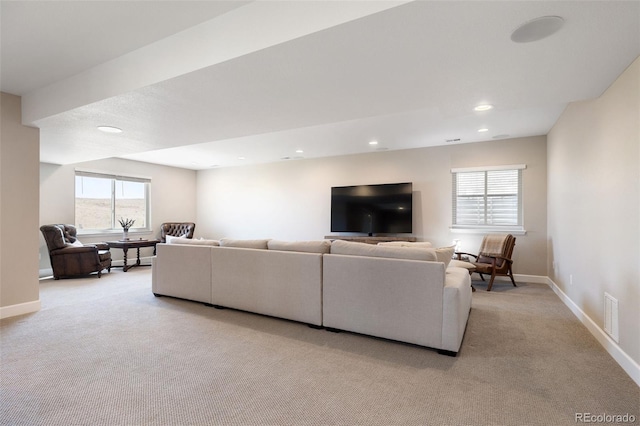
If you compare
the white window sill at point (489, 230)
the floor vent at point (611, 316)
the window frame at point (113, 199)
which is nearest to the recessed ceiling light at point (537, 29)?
the floor vent at point (611, 316)

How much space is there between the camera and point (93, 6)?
195 cm

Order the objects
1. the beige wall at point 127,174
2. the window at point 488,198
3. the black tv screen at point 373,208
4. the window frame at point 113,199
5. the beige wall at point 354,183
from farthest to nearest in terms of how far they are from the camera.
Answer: the window frame at point 113,199
the black tv screen at point 373,208
the beige wall at point 127,174
the window at point 488,198
the beige wall at point 354,183

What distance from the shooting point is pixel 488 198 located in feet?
18.8

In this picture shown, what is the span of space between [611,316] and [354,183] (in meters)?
4.92

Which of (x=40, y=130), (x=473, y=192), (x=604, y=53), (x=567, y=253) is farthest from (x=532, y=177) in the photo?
(x=40, y=130)

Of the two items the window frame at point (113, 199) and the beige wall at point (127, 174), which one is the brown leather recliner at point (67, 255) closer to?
the beige wall at point (127, 174)

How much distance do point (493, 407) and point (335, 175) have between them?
5.72 m

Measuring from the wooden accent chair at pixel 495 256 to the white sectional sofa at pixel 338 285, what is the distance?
179 cm

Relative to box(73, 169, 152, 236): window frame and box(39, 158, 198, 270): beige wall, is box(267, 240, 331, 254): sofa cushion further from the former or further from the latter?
box(73, 169, 152, 236): window frame

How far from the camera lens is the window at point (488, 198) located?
218 inches

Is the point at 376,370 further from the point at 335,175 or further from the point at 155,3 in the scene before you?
the point at 335,175

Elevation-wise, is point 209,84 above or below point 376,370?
above

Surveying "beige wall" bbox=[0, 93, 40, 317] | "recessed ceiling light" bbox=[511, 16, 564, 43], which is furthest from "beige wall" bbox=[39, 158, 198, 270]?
"recessed ceiling light" bbox=[511, 16, 564, 43]

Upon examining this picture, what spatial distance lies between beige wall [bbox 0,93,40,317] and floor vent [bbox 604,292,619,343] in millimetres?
5903
